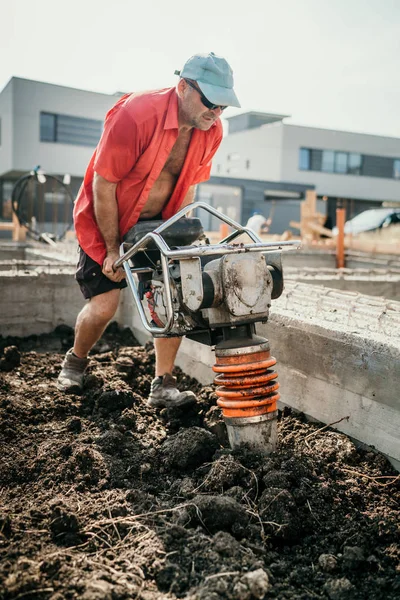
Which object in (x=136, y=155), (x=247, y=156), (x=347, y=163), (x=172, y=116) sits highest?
(x=247, y=156)

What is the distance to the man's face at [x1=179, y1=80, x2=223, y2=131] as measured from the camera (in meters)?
2.93

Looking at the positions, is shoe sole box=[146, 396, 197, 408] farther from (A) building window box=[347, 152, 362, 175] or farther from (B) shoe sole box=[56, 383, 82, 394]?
(A) building window box=[347, 152, 362, 175]

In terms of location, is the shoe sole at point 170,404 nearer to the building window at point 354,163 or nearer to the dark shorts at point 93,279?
the dark shorts at point 93,279

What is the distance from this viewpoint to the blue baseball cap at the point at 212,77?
2.79m

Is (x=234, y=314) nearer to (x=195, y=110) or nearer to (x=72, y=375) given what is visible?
(x=195, y=110)

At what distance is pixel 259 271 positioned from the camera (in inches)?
99.1

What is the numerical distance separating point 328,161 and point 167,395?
113 ft

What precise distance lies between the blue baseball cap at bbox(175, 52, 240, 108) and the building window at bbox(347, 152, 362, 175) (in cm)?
3531

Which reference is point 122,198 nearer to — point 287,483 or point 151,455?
point 151,455

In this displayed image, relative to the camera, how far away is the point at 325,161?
35.7 meters

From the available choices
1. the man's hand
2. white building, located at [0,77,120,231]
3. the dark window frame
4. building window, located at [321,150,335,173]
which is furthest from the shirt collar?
building window, located at [321,150,335,173]

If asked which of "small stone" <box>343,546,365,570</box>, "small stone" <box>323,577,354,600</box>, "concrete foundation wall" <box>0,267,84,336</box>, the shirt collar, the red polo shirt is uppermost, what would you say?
the shirt collar

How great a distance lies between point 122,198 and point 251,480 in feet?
5.44

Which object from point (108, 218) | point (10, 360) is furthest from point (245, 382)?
point (10, 360)
